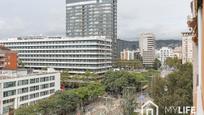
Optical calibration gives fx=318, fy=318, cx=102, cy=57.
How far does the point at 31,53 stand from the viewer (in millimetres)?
55750

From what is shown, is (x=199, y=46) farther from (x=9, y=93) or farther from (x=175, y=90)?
(x=9, y=93)

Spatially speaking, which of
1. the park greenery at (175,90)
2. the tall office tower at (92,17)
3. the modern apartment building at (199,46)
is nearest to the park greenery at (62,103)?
the park greenery at (175,90)

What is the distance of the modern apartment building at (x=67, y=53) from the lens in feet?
162

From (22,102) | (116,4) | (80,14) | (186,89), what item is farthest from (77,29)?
(186,89)

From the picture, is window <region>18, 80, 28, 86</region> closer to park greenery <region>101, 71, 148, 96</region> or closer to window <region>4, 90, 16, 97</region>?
window <region>4, 90, 16, 97</region>

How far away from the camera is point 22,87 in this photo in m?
30.0

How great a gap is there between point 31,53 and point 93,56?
12.8 m

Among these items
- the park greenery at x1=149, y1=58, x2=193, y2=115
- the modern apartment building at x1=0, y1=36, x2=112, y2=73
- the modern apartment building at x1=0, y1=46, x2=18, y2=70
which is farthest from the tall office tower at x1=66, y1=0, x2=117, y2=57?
the park greenery at x1=149, y1=58, x2=193, y2=115

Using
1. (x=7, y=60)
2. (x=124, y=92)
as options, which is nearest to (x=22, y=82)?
(x=124, y=92)

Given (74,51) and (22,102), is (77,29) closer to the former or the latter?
(74,51)

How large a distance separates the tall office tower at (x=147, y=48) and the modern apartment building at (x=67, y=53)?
118 ft

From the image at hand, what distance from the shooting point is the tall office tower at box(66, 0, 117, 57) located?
66.3 metres

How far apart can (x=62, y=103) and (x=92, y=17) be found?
4261cm

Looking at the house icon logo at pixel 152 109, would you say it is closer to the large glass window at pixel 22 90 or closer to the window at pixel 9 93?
the window at pixel 9 93
